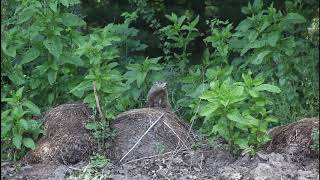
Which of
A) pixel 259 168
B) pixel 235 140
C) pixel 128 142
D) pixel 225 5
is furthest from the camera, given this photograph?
pixel 225 5

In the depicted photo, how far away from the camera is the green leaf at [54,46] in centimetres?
536

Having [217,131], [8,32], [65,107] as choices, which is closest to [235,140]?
[217,131]

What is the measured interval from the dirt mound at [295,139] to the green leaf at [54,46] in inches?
77.5

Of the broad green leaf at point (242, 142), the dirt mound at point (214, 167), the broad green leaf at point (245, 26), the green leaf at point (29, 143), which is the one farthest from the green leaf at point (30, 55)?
the broad green leaf at point (242, 142)

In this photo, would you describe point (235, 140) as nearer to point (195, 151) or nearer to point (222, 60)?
point (195, 151)

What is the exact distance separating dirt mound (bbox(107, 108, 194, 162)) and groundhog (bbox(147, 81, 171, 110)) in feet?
0.68

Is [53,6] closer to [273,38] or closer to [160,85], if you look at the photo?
[160,85]

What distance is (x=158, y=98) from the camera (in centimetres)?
543

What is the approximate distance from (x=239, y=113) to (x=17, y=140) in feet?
5.51

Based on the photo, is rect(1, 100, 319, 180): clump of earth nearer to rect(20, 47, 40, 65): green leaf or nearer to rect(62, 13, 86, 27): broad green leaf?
rect(20, 47, 40, 65): green leaf

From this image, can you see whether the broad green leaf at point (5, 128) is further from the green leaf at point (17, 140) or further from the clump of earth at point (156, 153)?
the clump of earth at point (156, 153)

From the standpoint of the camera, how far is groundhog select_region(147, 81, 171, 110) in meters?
5.38

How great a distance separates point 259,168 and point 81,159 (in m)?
1.39

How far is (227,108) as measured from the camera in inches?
176
